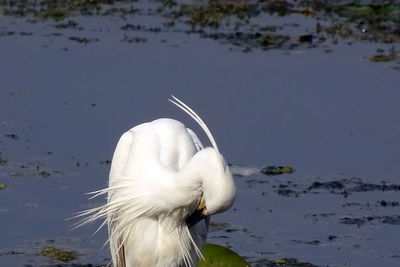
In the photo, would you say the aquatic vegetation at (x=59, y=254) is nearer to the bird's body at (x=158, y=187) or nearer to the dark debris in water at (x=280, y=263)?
the bird's body at (x=158, y=187)

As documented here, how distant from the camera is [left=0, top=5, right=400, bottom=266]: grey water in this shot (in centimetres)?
802

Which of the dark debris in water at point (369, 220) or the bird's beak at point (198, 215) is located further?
the dark debris in water at point (369, 220)

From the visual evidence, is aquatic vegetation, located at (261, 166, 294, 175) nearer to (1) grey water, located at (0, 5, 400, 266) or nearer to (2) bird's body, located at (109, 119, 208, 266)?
(1) grey water, located at (0, 5, 400, 266)

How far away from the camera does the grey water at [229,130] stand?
8023 mm

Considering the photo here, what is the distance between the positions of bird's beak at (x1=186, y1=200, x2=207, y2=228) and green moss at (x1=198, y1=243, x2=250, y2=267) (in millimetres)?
644

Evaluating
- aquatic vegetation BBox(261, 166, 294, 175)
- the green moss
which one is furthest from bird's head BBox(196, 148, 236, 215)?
aquatic vegetation BBox(261, 166, 294, 175)

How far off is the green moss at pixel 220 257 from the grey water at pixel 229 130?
0.69m

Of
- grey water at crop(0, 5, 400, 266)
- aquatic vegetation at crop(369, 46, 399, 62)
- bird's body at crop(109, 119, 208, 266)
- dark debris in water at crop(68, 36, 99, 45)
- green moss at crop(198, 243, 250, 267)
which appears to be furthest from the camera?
dark debris in water at crop(68, 36, 99, 45)

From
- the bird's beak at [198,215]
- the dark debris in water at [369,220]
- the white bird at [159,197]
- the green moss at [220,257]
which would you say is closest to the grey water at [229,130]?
the dark debris in water at [369,220]

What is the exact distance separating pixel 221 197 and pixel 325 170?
11.7 feet

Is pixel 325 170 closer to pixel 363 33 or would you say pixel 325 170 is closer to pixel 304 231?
pixel 304 231

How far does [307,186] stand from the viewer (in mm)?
8852

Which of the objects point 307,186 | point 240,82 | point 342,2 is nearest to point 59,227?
point 307,186

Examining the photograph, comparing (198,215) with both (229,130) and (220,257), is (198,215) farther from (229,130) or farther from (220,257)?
(229,130)
